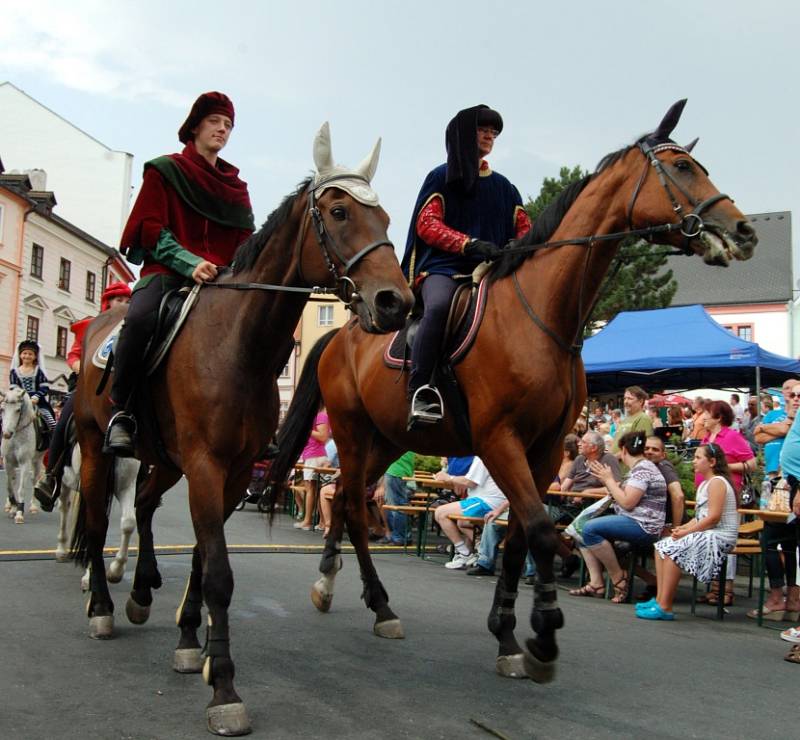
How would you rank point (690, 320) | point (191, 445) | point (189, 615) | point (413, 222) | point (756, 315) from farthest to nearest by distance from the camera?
point (756, 315) → point (690, 320) → point (413, 222) → point (189, 615) → point (191, 445)

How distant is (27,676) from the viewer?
14.6 feet

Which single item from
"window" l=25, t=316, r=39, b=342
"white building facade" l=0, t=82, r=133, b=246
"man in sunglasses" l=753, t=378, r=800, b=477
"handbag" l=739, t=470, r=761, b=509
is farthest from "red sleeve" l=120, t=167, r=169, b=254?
"white building facade" l=0, t=82, r=133, b=246

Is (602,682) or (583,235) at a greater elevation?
(583,235)

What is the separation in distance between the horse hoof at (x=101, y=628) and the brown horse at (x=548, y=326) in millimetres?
1808

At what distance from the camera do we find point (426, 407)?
559 cm

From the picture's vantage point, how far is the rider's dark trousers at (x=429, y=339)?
5598mm

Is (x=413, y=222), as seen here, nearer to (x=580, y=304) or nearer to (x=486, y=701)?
(x=580, y=304)

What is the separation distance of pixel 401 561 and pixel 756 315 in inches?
2078

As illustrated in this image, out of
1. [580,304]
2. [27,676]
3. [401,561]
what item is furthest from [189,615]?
[401,561]

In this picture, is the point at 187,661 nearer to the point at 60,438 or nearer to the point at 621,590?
the point at 60,438

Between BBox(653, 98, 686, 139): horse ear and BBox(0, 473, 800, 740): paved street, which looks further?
BBox(653, 98, 686, 139): horse ear

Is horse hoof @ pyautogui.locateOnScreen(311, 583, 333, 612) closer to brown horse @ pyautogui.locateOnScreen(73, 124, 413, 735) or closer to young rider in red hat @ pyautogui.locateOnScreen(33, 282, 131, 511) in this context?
brown horse @ pyautogui.locateOnScreen(73, 124, 413, 735)

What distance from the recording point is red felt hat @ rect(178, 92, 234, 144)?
16.9 ft

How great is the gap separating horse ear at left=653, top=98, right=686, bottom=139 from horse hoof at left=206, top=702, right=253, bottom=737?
4068 mm
